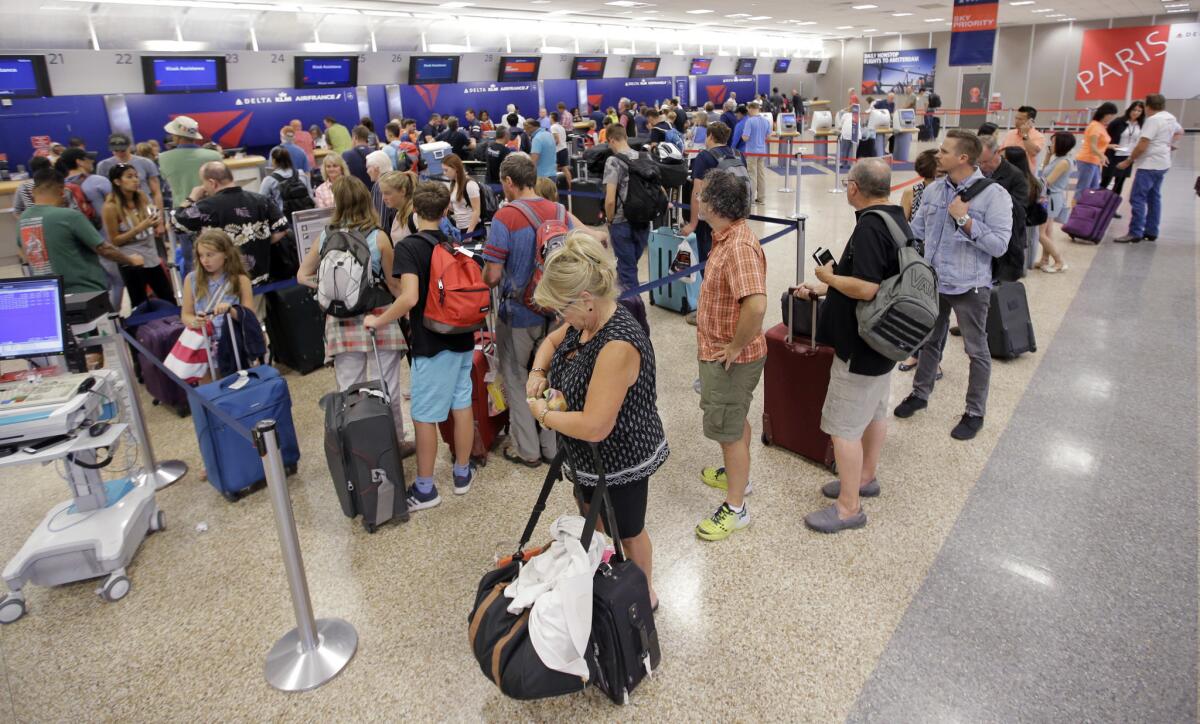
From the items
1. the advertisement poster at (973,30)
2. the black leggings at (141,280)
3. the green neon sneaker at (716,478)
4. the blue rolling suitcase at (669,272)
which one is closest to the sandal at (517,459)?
the green neon sneaker at (716,478)

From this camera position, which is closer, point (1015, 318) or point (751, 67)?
point (1015, 318)

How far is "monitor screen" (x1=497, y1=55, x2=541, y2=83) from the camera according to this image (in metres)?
19.5

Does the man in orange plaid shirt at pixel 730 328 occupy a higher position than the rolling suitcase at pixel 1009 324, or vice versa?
the man in orange plaid shirt at pixel 730 328

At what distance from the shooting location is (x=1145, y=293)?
6.22m

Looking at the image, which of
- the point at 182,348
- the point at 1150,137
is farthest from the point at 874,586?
the point at 1150,137

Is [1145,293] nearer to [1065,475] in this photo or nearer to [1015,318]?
[1015,318]

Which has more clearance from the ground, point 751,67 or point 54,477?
point 751,67

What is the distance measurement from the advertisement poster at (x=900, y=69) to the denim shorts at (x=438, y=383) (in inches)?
1081

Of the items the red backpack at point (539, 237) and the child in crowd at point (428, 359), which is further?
the red backpack at point (539, 237)

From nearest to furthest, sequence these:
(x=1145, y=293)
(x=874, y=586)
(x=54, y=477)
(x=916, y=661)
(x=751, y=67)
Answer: (x=916, y=661) < (x=874, y=586) < (x=54, y=477) < (x=1145, y=293) < (x=751, y=67)

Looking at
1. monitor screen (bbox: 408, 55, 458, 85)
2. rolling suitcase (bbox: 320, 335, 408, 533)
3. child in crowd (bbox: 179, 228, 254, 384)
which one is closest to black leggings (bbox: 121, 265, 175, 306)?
child in crowd (bbox: 179, 228, 254, 384)

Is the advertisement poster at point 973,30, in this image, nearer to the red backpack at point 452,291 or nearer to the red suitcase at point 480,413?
the red suitcase at point 480,413

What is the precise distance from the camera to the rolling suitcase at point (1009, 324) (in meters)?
4.84

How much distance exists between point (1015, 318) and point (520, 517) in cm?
369
